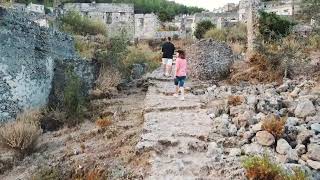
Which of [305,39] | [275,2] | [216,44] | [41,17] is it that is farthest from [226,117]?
[275,2]

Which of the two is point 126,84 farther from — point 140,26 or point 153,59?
point 140,26

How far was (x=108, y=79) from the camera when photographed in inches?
567

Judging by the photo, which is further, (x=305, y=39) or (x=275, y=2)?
(x=275, y=2)

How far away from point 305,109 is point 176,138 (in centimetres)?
237

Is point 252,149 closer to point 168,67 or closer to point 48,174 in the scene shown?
point 48,174

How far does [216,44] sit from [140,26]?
24.5 m

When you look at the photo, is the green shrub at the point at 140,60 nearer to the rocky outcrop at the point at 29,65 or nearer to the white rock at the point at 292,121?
the rocky outcrop at the point at 29,65

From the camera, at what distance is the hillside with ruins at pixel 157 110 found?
23.0 feet

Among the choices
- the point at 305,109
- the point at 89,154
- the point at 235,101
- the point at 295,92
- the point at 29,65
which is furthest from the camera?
the point at 29,65

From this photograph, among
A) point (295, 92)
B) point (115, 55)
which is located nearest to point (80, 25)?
point (115, 55)

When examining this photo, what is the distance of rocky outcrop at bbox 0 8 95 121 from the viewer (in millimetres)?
11195

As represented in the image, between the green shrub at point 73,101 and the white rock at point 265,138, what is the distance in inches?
203

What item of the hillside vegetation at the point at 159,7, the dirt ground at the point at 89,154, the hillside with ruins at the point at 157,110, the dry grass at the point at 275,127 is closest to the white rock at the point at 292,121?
the hillside with ruins at the point at 157,110

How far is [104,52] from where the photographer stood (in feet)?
50.8
